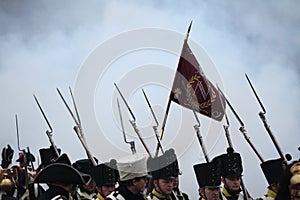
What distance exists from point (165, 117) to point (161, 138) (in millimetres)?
475

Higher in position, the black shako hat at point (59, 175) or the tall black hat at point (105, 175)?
the tall black hat at point (105, 175)

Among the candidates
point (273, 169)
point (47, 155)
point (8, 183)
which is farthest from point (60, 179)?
point (47, 155)

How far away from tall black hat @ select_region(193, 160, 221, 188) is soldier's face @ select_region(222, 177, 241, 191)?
0.59 ft

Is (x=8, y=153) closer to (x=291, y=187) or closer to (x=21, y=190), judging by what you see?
(x=21, y=190)

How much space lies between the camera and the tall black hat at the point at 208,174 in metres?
8.65

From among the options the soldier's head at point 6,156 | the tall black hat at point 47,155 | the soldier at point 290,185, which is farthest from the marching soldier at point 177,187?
the soldier at point 290,185

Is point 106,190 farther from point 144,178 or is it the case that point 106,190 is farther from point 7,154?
point 7,154

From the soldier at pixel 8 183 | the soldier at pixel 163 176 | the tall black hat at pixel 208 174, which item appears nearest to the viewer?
the soldier at pixel 163 176

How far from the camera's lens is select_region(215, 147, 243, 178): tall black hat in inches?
346

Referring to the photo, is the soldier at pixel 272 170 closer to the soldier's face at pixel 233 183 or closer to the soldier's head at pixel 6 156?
the soldier's face at pixel 233 183

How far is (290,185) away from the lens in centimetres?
414

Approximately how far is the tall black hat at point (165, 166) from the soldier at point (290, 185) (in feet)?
12.2

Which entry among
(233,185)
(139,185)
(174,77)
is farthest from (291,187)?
(174,77)

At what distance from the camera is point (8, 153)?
1037cm
